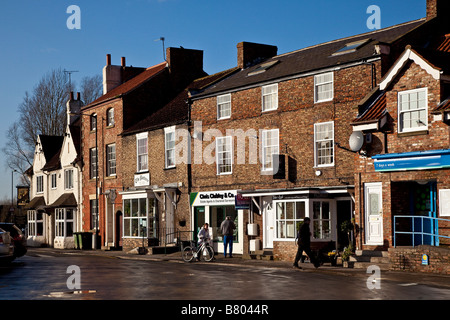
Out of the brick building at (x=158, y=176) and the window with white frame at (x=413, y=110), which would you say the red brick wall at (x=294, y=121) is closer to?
the brick building at (x=158, y=176)

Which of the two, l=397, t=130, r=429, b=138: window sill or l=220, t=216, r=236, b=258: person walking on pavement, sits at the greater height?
l=397, t=130, r=429, b=138: window sill

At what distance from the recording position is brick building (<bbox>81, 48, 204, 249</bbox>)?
138 feet

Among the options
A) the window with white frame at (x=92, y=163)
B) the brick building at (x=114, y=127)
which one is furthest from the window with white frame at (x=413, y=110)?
the window with white frame at (x=92, y=163)

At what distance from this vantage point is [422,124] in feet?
77.6

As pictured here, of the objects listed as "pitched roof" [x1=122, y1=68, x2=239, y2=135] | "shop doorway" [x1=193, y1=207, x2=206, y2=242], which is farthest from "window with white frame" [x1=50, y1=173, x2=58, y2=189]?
"shop doorway" [x1=193, y1=207, x2=206, y2=242]

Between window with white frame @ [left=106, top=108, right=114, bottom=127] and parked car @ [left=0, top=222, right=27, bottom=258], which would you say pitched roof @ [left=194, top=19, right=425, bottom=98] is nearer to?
window with white frame @ [left=106, top=108, right=114, bottom=127]

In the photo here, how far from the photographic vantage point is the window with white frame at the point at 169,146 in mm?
36719

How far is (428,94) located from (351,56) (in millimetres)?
4910

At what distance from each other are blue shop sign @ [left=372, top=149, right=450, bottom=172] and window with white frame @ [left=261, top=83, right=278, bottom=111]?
723 cm

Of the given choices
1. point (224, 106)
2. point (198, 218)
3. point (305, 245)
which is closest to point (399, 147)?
point (305, 245)

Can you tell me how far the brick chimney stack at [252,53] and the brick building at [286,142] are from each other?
1.79m

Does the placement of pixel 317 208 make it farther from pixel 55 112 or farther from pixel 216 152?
pixel 55 112

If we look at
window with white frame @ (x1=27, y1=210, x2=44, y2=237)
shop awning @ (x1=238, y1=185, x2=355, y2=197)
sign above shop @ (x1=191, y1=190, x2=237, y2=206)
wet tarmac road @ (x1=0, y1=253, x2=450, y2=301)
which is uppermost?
shop awning @ (x1=238, y1=185, x2=355, y2=197)
